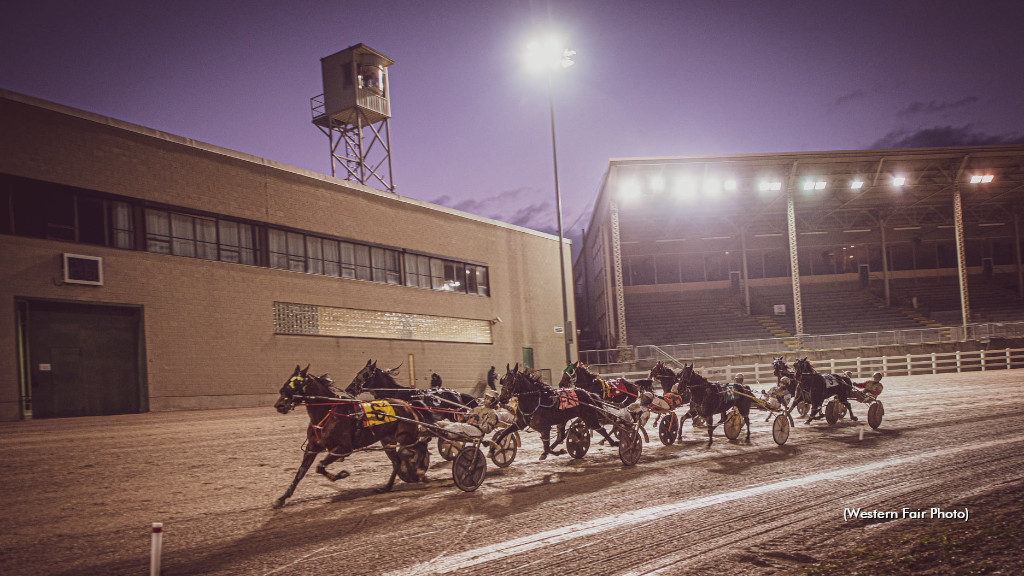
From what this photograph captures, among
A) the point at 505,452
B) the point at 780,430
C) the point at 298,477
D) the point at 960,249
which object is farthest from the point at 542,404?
the point at 960,249

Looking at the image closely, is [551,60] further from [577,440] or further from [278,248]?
[577,440]

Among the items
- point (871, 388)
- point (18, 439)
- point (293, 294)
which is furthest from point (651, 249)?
point (18, 439)

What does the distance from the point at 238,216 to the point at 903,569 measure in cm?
2014

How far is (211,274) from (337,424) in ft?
44.2

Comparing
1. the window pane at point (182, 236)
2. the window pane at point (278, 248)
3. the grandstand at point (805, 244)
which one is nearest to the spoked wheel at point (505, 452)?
the window pane at point (182, 236)

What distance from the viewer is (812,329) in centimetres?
4103

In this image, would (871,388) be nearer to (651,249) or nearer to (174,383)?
(174,383)

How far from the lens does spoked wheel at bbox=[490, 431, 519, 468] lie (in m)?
10.3

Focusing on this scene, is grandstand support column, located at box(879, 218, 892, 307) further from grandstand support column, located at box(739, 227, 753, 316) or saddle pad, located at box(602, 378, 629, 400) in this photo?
saddle pad, located at box(602, 378, 629, 400)

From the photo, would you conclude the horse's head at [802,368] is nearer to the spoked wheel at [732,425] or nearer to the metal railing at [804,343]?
the spoked wheel at [732,425]

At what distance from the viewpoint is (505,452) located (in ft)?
34.3

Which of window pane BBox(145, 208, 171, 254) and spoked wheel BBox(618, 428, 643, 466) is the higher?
window pane BBox(145, 208, 171, 254)

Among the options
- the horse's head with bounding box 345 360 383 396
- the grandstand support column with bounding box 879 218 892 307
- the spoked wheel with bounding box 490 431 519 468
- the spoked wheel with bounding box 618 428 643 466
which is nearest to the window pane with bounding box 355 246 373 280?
the horse's head with bounding box 345 360 383 396

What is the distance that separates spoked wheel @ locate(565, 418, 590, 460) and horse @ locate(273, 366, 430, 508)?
314 centimetres
